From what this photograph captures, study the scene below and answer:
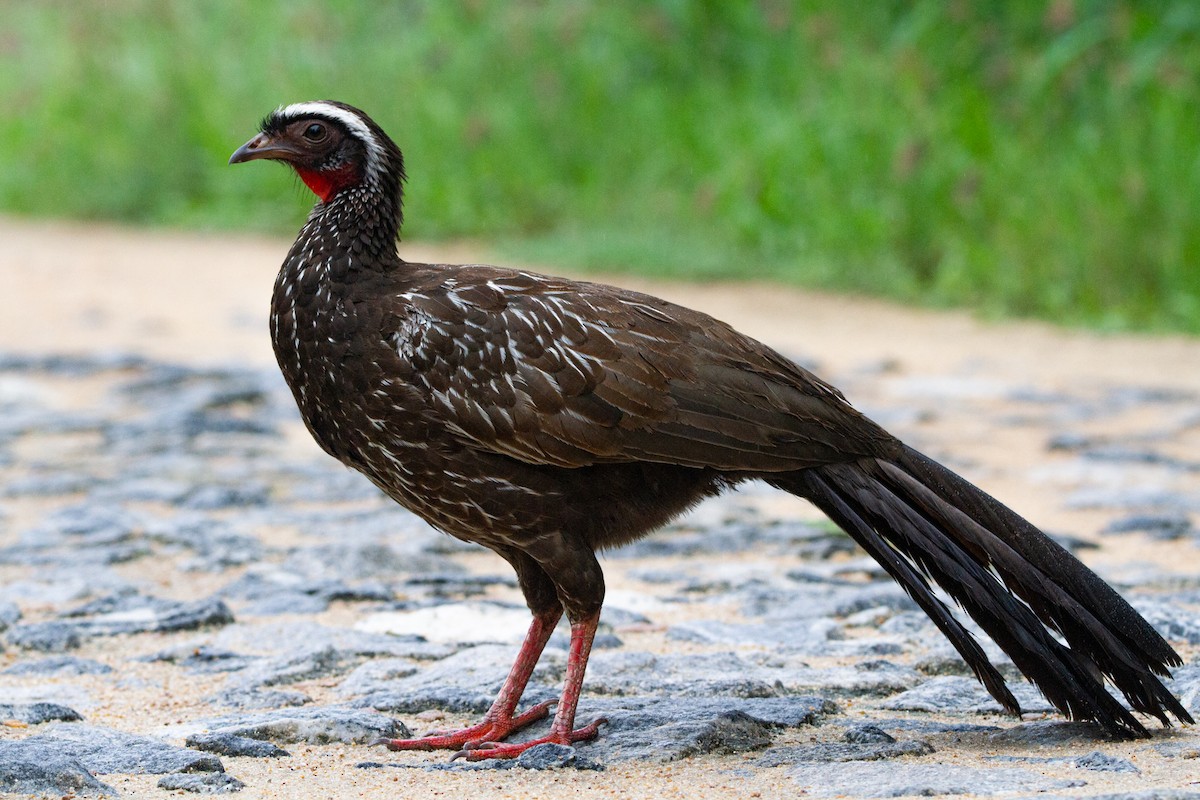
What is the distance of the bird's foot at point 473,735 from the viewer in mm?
3877

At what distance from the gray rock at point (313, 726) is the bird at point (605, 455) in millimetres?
79

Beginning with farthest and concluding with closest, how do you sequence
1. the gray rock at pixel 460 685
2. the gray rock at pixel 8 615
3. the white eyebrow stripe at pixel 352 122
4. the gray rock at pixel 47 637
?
the gray rock at pixel 8 615 < the gray rock at pixel 47 637 < the white eyebrow stripe at pixel 352 122 < the gray rock at pixel 460 685

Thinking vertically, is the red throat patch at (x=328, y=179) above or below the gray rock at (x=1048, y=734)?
above

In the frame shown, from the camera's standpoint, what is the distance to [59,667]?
4.49 m

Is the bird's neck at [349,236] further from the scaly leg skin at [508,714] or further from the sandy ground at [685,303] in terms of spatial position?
the sandy ground at [685,303]

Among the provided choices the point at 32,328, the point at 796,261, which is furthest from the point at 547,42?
the point at 32,328

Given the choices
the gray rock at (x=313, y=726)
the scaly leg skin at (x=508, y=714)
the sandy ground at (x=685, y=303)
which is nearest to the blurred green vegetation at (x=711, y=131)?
the sandy ground at (x=685, y=303)

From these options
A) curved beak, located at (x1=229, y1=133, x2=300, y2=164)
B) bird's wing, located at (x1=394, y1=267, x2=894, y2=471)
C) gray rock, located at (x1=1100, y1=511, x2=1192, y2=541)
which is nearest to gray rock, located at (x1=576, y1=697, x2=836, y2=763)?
bird's wing, located at (x1=394, y1=267, x2=894, y2=471)

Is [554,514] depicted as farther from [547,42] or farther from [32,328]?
[547,42]

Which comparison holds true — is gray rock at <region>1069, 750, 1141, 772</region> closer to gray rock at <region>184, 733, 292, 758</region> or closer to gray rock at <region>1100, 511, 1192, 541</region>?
gray rock at <region>184, 733, 292, 758</region>

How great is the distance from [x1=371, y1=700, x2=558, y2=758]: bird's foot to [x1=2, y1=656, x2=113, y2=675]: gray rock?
3.48ft

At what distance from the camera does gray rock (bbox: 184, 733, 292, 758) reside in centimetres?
366

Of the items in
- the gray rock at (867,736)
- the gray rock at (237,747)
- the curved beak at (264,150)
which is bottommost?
the gray rock at (237,747)

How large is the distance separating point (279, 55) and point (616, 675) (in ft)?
50.0
